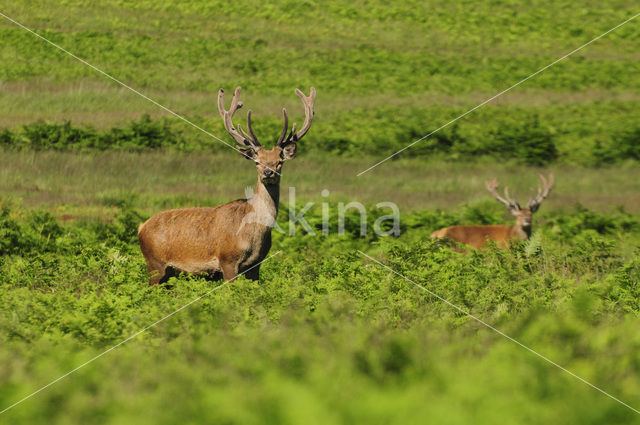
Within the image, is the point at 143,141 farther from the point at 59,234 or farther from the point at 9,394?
the point at 9,394

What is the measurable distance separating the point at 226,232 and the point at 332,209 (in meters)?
6.45

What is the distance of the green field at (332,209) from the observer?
425 cm

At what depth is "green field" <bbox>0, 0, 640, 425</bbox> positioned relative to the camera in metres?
4.25

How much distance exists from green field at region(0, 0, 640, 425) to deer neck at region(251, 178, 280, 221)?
77cm

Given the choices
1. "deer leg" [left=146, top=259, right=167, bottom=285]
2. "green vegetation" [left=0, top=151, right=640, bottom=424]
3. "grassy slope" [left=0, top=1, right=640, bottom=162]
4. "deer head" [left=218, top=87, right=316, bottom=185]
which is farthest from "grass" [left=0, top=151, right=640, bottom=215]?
"deer head" [left=218, top=87, right=316, bottom=185]

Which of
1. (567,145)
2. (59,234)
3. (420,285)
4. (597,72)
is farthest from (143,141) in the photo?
(597,72)

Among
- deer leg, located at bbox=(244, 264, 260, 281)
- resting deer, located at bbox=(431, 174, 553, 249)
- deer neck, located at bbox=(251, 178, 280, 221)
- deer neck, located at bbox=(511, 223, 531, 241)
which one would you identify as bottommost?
deer neck, located at bbox=(511, 223, 531, 241)

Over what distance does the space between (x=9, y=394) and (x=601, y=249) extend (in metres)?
9.42

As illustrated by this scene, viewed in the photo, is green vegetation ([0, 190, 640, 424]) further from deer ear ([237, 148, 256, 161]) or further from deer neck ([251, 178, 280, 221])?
deer ear ([237, 148, 256, 161])

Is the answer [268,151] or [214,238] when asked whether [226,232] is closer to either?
[214,238]

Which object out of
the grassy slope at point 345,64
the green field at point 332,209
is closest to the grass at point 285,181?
the green field at point 332,209

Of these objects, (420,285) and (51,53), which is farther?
(51,53)

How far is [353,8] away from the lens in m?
43.8

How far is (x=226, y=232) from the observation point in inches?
395
